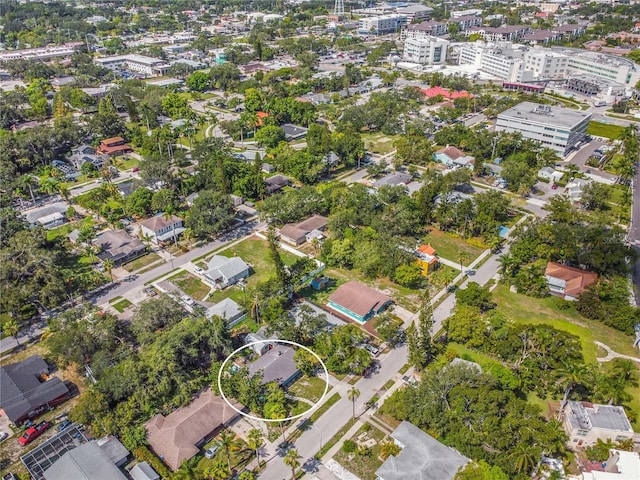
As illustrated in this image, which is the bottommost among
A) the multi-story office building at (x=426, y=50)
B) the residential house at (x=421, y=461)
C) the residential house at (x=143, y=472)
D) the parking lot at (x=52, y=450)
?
the parking lot at (x=52, y=450)

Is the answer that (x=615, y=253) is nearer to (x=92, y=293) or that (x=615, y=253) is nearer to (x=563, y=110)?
(x=563, y=110)

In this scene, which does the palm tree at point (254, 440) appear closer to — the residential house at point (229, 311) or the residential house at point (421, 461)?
the residential house at point (421, 461)

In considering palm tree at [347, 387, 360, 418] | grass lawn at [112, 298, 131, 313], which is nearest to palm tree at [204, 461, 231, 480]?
palm tree at [347, 387, 360, 418]

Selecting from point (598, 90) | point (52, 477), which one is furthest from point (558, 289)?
point (598, 90)

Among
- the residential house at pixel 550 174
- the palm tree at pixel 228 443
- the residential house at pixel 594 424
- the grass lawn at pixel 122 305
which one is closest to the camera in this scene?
the palm tree at pixel 228 443

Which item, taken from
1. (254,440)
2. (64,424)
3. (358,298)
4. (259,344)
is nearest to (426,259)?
(358,298)

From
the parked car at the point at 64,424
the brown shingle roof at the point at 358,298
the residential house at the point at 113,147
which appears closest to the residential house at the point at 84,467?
the parked car at the point at 64,424
